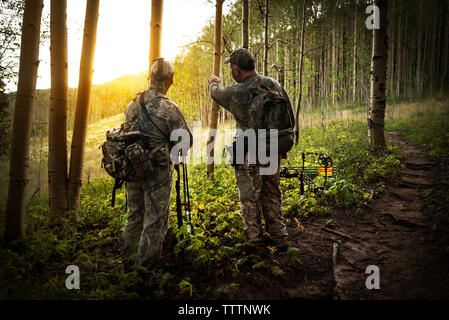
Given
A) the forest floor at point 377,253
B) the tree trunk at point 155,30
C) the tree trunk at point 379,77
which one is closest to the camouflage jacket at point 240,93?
the tree trunk at point 155,30

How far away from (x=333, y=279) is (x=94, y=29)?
236 inches

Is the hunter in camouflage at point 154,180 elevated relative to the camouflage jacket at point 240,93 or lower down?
lower down

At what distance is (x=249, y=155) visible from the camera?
3598 mm

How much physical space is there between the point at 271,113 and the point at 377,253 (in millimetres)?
2609

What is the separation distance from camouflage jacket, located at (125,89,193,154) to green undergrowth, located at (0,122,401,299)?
57.6 inches

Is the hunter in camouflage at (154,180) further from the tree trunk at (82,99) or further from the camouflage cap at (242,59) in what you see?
the tree trunk at (82,99)

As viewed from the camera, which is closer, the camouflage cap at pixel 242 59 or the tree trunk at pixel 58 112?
the camouflage cap at pixel 242 59

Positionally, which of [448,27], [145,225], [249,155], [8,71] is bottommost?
[145,225]

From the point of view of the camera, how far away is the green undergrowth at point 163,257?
2.85 metres

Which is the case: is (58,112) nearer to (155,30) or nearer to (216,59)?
(155,30)

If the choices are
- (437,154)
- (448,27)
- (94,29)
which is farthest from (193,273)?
(448,27)

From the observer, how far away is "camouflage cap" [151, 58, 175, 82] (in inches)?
133

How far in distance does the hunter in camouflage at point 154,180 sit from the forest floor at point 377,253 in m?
1.25
